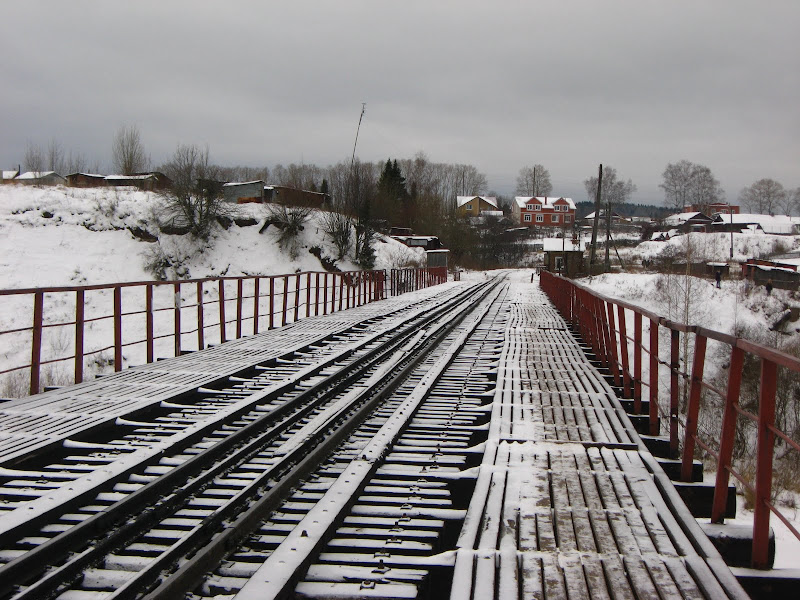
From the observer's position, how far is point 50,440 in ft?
16.9

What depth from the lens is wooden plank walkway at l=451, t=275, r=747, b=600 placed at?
2.89 metres

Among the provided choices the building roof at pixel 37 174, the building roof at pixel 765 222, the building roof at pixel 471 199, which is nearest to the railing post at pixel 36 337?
the building roof at pixel 37 174

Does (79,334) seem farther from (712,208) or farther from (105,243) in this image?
(712,208)

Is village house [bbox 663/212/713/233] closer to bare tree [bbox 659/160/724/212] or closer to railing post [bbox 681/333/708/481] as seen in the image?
bare tree [bbox 659/160/724/212]

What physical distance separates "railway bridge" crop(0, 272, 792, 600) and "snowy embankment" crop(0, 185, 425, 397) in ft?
82.7

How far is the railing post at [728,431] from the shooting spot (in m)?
3.85

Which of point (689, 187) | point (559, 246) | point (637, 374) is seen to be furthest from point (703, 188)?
point (637, 374)

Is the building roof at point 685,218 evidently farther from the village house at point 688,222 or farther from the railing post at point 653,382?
the railing post at point 653,382

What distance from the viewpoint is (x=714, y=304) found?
4034 centimetres

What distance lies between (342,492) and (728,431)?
247 centimetres

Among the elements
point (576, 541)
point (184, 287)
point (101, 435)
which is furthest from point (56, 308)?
point (576, 541)

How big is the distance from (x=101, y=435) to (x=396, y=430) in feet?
8.62

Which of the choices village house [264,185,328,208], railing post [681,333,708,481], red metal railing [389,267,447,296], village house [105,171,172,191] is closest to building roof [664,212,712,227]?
village house [264,185,328,208]

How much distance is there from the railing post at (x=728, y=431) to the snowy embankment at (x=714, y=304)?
1108 inches
